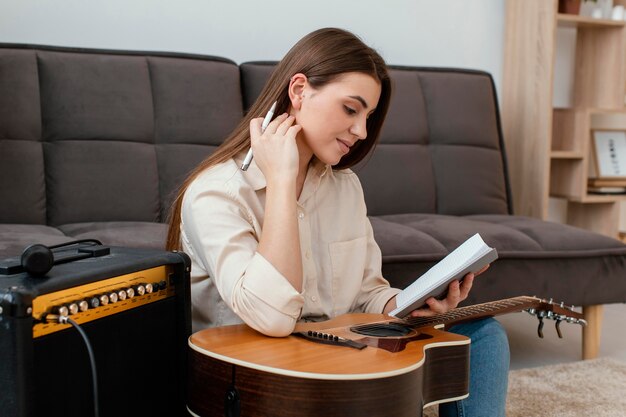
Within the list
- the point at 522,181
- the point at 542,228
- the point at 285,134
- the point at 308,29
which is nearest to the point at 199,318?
the point at 285,134

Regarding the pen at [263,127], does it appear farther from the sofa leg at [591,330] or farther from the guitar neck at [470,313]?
the sofa leg at [591,330]

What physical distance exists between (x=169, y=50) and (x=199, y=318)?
169cm

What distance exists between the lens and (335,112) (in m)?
1.41

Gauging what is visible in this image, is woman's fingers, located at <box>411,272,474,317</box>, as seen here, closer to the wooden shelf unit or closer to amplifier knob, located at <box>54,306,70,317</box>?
amplifier knob, located at <box>54,306,70,317</box>

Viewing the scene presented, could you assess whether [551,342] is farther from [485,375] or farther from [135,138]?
[135,138]

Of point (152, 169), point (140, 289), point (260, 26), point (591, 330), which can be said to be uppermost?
point (260, 26)

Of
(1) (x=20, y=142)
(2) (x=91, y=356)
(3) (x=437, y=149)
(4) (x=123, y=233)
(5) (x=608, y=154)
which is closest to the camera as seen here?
(2) (x=91, y=356)

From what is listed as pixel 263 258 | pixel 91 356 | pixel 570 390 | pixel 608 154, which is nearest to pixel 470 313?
pixel 263 258

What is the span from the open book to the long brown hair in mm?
370

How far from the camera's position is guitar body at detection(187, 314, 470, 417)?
1065 millimetres

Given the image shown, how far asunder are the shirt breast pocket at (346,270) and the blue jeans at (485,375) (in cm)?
25

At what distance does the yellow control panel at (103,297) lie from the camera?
100 centimetres

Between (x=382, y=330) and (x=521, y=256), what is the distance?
114 cm

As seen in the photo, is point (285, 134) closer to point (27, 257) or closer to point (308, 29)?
point (27, 257)
